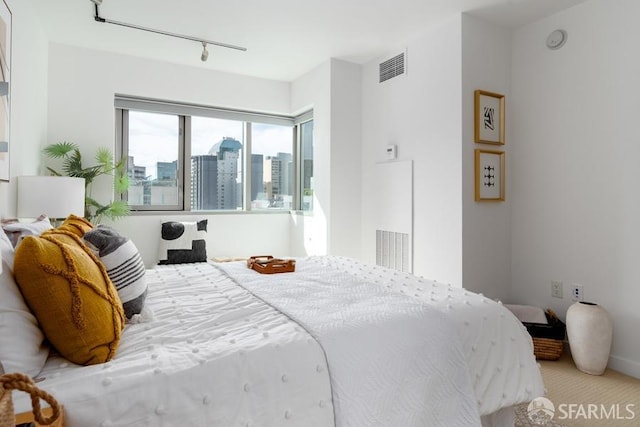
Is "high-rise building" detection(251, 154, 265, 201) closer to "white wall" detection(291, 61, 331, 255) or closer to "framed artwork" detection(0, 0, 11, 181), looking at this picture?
"white wall" detection(291, 61, 331, 255)

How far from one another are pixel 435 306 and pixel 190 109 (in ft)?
12.1

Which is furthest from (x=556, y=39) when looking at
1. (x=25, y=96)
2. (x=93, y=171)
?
(x=93, y=171)

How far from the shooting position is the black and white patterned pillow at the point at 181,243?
152 inches

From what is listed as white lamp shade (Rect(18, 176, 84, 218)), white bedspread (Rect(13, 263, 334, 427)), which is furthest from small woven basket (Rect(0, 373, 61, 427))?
white lamp shade (Rect(18, 176, 84, 218))

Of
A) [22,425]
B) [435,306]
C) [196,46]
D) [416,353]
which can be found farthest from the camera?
[196,46]

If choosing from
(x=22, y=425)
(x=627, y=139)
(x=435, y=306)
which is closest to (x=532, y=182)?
(x=627, y=139)

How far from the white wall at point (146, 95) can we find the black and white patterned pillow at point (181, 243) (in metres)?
0.18

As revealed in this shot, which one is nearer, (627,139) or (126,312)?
(126,312)

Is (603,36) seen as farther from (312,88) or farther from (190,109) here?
(190,109)

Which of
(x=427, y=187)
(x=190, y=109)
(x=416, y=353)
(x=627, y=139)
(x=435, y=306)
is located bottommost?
(x=416, y=353)

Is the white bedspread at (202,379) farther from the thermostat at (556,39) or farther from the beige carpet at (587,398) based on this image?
the thermostat at (556,39)

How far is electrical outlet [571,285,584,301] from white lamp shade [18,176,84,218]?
3.70 metres

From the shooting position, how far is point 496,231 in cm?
314

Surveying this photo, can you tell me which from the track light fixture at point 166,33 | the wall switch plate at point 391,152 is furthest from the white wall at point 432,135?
the track light fixture at point 166,33
